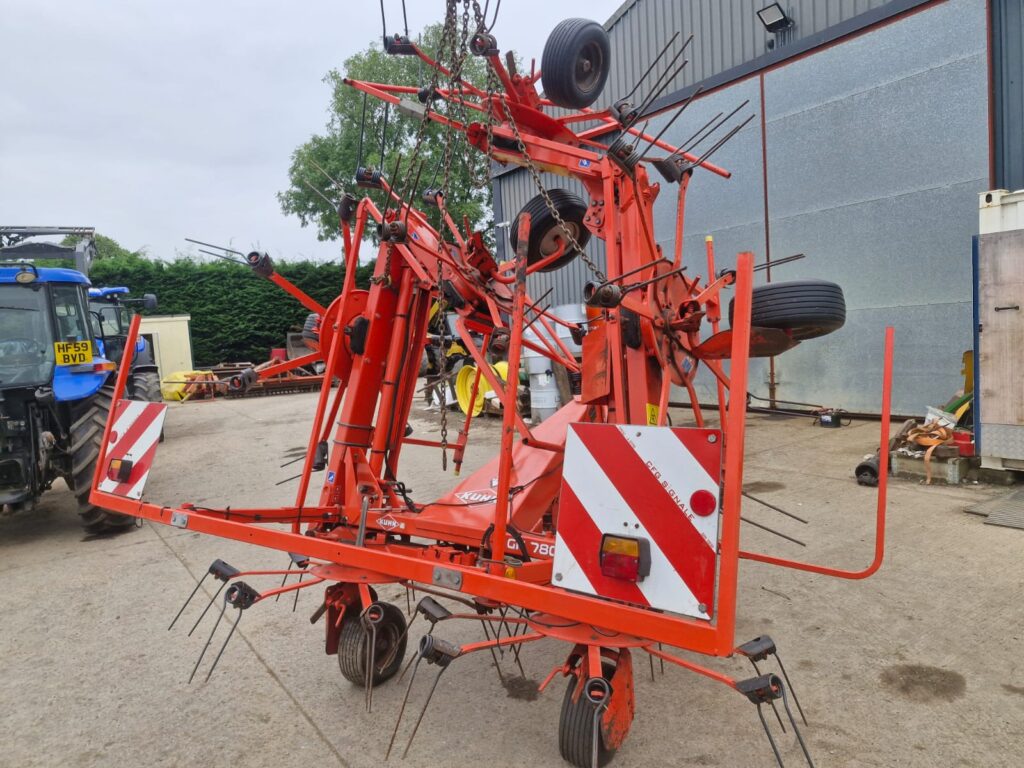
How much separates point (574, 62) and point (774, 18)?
24.4ft

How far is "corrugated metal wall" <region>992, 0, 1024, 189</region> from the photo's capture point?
6.82 m

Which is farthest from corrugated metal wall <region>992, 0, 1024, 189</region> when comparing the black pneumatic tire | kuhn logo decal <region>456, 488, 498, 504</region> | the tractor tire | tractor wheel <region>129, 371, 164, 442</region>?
tractor wheel <region>129, 371, 164, 442</region>

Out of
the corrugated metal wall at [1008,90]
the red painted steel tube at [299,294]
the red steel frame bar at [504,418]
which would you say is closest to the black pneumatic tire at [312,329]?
the red painted steel tube at [299,294]

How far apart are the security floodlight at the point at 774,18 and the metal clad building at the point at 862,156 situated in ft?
0.36

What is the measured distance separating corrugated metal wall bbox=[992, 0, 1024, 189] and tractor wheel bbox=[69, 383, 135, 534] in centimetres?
909

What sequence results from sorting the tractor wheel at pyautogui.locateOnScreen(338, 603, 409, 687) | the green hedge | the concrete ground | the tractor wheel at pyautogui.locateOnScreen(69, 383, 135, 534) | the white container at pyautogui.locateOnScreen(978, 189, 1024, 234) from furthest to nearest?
the green hedge
the tractor wheel at pyautogui.locateOnScreen(69, 383, 135, 534)
the white container at pyautogui.locateOnScreen(978, 189, 1024, 234)
the tractor wheel at pyautogui.locateOnScreen(338, 603, 409, 687)
the concrete ground

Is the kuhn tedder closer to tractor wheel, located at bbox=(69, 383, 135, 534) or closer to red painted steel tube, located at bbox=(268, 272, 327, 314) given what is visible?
red painted steel tube, located at bbox=(268, 272, 327, 314)

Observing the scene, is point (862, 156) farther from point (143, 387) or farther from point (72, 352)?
point (143, 387)

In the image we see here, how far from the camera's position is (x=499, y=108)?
3238 mm

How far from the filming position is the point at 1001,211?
527cm

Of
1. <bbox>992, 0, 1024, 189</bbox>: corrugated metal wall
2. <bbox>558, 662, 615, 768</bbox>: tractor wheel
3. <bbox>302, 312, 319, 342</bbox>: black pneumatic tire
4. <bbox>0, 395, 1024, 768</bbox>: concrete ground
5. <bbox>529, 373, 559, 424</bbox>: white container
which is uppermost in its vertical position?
<bbox>992, 0, 1024, 189</bbox>: corrugated metal wall

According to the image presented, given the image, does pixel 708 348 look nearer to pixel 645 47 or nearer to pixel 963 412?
pixel 963 412

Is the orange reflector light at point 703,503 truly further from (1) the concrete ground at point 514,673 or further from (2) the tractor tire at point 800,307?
(2) the tractor tire at point 800,307

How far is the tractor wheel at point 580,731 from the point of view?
7.00ft
